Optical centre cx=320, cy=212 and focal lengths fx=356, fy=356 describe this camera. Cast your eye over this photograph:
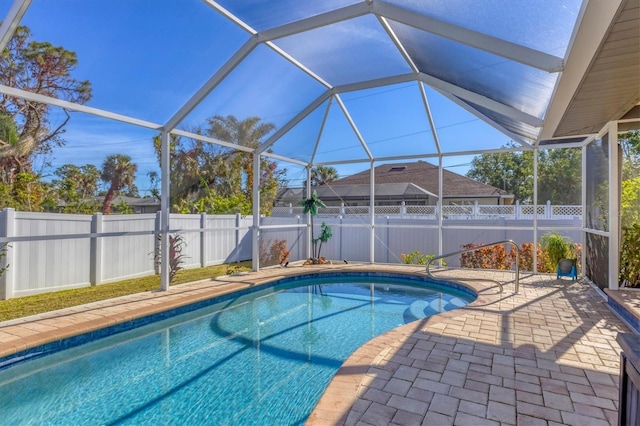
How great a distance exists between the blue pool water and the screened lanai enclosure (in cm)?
187

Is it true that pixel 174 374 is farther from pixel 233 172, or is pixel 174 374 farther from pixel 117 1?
pixel 233 172

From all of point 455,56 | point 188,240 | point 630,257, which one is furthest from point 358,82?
point 188,240

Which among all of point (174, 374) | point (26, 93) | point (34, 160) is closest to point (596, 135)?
point (174, 374)

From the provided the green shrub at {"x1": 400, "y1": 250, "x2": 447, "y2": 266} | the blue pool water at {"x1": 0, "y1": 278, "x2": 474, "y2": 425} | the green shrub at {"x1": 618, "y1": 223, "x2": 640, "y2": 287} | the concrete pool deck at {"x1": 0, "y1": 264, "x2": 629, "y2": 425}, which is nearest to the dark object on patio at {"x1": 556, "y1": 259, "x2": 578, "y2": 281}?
the concrete pool deck at {"x1": 0, "y1": 264, "x2": 629, "y2": 425}

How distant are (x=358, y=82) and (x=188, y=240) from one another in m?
5.94

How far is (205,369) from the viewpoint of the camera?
4.11 meters

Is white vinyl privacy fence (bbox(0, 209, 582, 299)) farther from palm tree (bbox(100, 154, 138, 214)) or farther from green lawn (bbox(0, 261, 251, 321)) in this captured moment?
palm tree (bbox(100, 154, 138, 214))

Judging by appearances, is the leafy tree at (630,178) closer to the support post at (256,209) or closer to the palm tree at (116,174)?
the support post at (256,209)

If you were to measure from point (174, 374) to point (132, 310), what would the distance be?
188 cm

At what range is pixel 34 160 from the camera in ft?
19.3

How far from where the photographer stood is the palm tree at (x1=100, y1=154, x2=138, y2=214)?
266 inches

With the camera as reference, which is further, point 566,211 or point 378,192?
point 378,192

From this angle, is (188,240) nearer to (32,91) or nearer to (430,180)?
(32,91)

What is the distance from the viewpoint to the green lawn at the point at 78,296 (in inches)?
213
